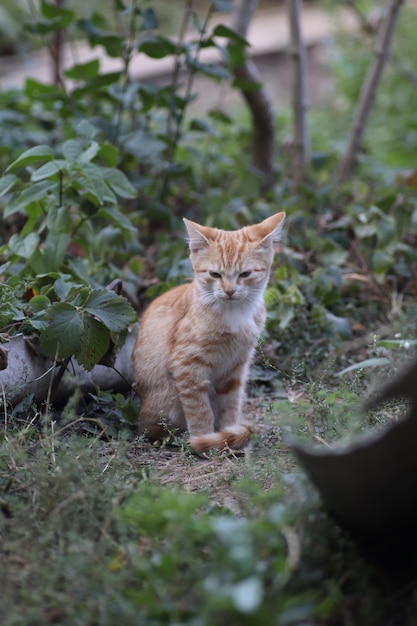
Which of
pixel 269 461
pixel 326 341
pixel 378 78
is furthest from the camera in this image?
pixel 378 78

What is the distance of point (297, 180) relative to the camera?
19.4 feet

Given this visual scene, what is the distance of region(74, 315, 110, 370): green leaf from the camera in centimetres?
314

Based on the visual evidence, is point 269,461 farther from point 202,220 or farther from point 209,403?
point 202,220

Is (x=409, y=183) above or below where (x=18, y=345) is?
below

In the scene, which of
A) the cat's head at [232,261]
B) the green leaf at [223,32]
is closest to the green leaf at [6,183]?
the cat's head at [232,261]

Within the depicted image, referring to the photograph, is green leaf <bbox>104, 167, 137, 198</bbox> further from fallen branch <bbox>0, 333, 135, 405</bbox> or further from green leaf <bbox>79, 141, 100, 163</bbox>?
fallen branch <bbox>0, 333, 135, 405</bbox>

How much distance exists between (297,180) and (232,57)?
1227 mm

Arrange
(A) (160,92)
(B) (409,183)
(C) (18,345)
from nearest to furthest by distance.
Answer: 1. (C) (18,345)
2. (A) (160,92)
3. (B) (409,183)

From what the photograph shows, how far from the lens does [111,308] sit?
322 centimetres

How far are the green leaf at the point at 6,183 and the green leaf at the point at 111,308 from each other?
789 millimetres

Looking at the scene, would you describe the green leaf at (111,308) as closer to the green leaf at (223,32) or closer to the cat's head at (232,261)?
the cat's head at (232,261)

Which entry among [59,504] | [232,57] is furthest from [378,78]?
[59,504]

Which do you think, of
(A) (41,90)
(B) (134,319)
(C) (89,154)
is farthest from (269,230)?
(A) (41,90)

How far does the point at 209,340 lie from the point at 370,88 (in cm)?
328
